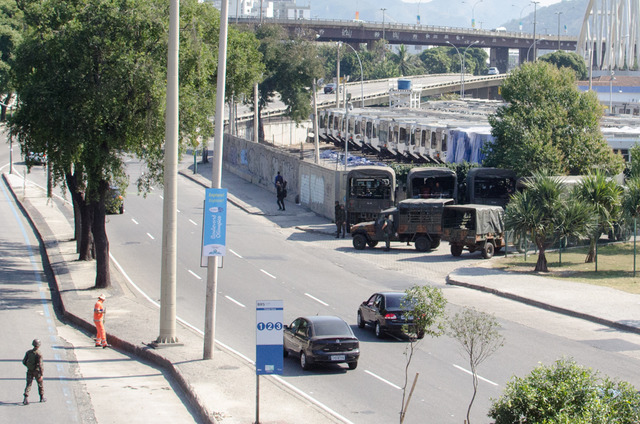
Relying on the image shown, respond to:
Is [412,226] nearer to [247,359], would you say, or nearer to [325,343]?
[247,359]

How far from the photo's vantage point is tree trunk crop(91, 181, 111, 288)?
29.0m

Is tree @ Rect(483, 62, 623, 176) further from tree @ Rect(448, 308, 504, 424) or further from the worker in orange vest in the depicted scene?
the worker in orange vest

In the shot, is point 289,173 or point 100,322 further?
point 289,173

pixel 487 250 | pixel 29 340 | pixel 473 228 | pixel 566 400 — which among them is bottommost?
pixel 29 340

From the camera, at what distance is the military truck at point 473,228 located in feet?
117

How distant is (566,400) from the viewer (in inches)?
387

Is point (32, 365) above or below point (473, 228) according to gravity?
below

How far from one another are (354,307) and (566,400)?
667 inches

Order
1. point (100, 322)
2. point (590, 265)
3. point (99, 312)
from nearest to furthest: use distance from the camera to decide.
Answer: point (99, 312) < point (100, 322) < point (590, 265)

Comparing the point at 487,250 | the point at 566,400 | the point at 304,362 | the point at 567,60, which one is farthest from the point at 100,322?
the point at 567,60

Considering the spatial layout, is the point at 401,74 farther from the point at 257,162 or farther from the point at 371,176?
the point at 371,176

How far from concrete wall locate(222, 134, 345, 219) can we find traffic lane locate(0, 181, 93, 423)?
1571 centimetres

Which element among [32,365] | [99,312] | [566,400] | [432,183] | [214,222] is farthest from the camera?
[432,183]

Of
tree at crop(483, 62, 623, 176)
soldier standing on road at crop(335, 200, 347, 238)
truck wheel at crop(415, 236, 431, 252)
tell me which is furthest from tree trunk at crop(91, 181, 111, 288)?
tree at crop(483, 62, 623, 176)
